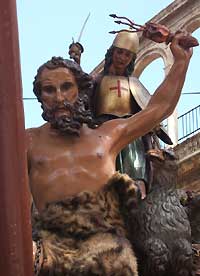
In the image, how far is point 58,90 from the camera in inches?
226

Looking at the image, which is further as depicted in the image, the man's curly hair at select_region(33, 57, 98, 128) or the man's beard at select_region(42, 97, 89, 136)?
the man's curly hair at select_region(33, 57, 98, 128)

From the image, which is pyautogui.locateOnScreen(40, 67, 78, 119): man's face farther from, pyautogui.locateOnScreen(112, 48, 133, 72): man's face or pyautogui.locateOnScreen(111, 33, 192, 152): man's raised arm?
pyautogui.locateOnScreen(112, 48, 133, 72): man's face

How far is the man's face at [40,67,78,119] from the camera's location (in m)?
5.71

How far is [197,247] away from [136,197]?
1.84 ft

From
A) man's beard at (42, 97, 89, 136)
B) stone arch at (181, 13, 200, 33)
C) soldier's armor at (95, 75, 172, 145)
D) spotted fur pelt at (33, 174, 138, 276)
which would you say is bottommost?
spotted fur pelt at (33, 174, 138, 276)

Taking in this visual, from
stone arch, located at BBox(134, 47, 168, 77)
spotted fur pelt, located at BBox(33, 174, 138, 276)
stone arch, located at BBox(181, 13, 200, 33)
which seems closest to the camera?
spotted fur pelt, located at BBox(33, 174, 138, 276)

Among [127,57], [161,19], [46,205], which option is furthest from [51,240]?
[161,19]

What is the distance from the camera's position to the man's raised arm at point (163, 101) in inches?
230

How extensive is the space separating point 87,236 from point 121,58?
6.56 feet

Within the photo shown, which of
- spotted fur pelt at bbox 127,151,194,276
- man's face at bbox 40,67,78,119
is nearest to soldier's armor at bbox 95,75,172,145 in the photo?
man's face at bbox 40,67,78,119

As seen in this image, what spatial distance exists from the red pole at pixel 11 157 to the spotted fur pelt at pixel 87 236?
71cm

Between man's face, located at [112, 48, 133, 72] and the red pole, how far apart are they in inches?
99.6

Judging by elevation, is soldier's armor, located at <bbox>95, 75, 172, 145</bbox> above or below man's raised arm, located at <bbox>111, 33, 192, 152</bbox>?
above

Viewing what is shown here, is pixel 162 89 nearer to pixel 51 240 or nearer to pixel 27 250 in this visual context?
pixel 51 240
